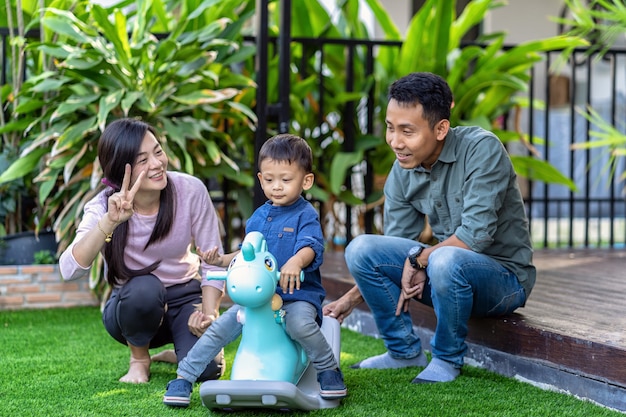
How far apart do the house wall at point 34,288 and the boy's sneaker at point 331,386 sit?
2.37 m

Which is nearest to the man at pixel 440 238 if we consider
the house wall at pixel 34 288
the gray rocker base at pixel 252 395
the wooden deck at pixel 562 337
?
the wooden deck at pixel 562 337

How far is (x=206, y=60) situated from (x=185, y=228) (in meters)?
1.79

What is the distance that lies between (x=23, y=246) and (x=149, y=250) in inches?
71.3

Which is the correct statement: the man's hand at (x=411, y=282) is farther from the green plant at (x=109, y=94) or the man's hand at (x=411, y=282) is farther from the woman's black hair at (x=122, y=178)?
the green plant at (x=109, y=94)

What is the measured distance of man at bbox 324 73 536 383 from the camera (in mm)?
2891

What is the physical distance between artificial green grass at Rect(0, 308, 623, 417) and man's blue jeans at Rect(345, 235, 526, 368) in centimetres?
13

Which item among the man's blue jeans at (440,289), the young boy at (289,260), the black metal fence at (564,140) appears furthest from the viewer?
the black metal fence at (564,140)

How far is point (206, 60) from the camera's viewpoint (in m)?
4.70

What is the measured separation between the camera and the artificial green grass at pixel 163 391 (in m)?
2.61

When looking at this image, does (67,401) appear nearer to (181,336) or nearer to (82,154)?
(181,336)

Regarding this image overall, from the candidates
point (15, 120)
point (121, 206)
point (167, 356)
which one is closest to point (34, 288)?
point (15, 120)

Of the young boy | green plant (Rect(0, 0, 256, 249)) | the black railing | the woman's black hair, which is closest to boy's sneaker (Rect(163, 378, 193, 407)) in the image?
the young boy

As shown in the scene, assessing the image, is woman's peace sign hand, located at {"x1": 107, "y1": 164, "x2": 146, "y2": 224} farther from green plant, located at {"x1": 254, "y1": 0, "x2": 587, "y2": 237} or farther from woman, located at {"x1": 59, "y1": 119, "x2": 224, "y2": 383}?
green plant, located at {"x1": 254, "y1": 0, "x2": 587, "y2": 237}

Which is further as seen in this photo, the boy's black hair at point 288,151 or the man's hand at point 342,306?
the man's hand at point 342,306
